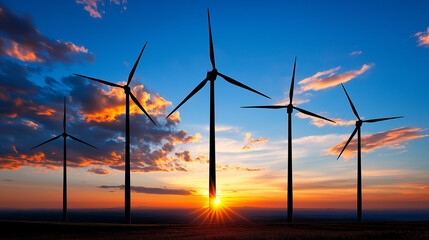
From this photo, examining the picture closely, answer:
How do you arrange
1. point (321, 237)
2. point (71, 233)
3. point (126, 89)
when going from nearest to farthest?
1. point (321, 237)
2. point (71, 233)
3. point (126, 89)

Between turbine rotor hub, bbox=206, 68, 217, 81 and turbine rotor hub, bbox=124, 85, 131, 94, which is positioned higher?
turbine rotor hub, bbox=124, 85, 131, 94

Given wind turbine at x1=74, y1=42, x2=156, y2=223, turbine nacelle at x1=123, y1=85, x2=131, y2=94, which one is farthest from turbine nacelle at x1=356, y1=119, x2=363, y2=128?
turbine nacelle at x1=123, y1=85, x2=131, y2=94

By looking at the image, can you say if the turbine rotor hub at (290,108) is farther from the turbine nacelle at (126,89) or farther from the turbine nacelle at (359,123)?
the turbine nacelle at (126,89)

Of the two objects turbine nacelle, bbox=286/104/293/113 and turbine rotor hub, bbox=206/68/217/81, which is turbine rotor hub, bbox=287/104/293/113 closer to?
turbine nacelle, bbox=286/104/293/113

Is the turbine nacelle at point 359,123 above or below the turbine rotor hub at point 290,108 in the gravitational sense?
below

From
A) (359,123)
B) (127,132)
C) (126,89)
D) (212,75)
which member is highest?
(126,89)

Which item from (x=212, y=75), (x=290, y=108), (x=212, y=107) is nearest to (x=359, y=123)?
(x=290, y=108)

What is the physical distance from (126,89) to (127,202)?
73.1ft

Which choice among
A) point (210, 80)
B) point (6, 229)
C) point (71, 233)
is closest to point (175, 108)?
point (210, 80)

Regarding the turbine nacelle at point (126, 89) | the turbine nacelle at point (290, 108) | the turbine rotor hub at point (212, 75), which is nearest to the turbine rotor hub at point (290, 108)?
the turbine nacelle at point (290, 108)

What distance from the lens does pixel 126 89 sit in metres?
69.3

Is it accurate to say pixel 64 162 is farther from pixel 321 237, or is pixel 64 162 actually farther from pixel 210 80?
pixel 321 237

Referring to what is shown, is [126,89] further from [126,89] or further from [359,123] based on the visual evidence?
[359,123]

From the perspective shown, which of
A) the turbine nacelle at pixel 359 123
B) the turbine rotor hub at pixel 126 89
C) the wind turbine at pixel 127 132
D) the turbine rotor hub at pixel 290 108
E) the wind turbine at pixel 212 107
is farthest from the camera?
the turbine nacelle at pixel 359 123
